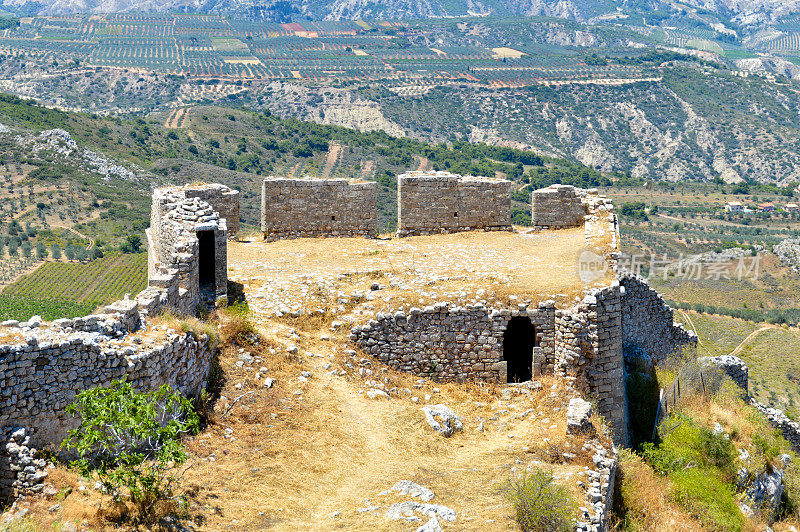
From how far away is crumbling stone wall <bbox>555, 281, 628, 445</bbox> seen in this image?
1273 cm

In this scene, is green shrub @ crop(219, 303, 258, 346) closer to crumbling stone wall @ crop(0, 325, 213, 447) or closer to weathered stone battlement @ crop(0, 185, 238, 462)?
weathered stone battlement @ crop(0, 185, 238, 462)

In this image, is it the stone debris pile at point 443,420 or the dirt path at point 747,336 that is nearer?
the stone debris pile at point 443,420

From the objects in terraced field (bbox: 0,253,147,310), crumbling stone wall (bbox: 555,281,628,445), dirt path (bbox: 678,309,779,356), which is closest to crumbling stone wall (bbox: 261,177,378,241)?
crumbling stone wall (bbox: 555,281,628,445)

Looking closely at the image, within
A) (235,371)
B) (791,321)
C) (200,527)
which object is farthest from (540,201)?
(791,321)

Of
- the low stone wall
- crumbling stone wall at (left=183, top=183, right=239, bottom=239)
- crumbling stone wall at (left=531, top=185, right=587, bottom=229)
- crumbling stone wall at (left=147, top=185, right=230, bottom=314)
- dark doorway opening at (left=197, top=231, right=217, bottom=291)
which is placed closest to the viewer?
the low stone wall

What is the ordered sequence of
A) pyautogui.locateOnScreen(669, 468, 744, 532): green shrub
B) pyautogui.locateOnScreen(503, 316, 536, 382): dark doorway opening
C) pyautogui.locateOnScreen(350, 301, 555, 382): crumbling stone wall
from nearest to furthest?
pyautogui.locateOnScreen(669, 468, 744, 532): green shrub, pyautogui.locateOnScreen(350, 301, 555, 382): crumbling stone wall, pyautogui.locateOnScreen(503, 316, 536, 382): dark doorway opening

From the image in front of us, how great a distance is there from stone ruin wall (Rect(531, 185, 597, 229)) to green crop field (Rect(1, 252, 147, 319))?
4278 cm

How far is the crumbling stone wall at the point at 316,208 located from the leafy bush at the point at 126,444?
927 centimetres

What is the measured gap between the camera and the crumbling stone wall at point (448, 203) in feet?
59.6

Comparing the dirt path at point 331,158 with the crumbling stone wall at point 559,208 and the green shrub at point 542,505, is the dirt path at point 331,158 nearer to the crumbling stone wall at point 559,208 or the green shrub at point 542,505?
the crumbling stone wall at point 559,208

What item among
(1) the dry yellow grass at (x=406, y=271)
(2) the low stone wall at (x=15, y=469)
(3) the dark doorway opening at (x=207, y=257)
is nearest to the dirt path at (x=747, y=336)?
(1) the dry yellow grass at (x=406, y=271)

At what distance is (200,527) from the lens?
26.6 feet

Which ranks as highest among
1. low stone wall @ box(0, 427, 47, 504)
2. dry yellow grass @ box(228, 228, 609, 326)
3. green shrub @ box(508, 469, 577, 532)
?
dry yellow grass @ box(228, 228, 609, 326)

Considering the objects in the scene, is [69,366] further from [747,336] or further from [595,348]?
[747,336]
